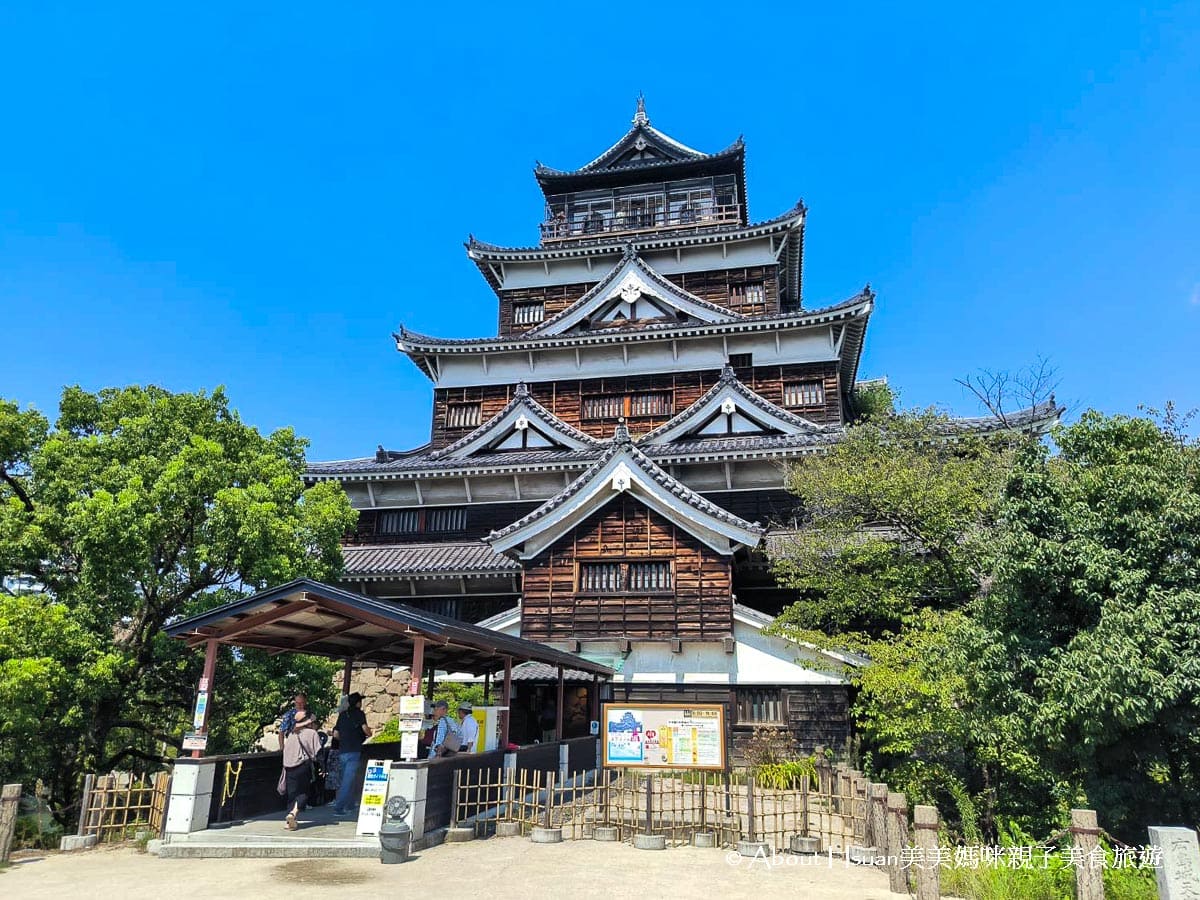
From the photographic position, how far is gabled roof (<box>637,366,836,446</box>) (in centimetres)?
2577

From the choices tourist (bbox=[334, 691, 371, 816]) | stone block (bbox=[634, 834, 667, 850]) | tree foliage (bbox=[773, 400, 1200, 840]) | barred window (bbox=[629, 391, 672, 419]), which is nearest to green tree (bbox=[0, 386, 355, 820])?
tourist (bbox=[334, 691, 371, 816])

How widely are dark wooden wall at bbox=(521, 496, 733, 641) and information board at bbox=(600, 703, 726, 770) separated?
12.7 feet

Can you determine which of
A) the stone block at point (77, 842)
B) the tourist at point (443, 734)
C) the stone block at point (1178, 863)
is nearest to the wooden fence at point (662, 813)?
the tourist at point (443, 734)

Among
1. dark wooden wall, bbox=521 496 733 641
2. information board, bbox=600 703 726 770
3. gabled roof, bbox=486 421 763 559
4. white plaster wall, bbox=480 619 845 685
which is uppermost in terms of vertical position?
gabled roof, bbox=486 421 763 559

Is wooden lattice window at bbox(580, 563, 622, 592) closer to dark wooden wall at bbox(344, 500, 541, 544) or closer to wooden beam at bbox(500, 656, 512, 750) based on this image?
dark wooden wall at bbox(344, 500, 541, 544)

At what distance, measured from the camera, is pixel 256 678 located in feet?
46.4

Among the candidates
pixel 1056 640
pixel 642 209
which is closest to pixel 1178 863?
pixel 1056 640

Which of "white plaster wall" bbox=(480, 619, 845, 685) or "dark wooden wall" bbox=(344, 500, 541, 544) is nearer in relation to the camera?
"white plaster wall" bbox=(480, 619, 845, 685)

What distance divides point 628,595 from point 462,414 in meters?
13.7

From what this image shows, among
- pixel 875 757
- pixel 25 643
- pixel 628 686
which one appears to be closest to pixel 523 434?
pixel 628 686

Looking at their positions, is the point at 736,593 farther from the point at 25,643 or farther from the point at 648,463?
the point at 25,643

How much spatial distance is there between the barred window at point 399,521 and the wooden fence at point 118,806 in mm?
15464

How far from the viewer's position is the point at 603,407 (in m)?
29.8

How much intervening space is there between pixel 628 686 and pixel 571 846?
9087 millimetres
